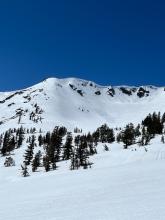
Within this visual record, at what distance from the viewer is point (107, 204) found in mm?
18375

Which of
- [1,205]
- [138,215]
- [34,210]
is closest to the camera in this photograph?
[138,215]

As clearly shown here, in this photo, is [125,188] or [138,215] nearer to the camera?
[138,215]

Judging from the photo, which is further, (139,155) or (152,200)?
(139,155)

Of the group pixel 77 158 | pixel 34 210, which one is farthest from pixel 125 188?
pixel 77 158

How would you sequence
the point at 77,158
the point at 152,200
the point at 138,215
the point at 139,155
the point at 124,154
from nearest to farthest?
the point at 138,215, the point at 152,200, the point at 139,155, the point at 124,154, the point at 77,158

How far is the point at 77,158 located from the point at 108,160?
9.79 metres

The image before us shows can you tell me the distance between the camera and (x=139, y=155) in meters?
61.4

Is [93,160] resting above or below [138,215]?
above

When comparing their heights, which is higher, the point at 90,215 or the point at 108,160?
the point at 108,160

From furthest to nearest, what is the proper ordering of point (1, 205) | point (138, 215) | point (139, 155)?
point (139, 155), point (1, 205), point (138, 215)


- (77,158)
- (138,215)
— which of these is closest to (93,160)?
(77,158)

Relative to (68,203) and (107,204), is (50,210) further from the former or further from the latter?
(107,204)

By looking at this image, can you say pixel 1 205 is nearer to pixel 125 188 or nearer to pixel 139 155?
pixel 125 188

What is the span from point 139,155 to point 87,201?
4257cm
